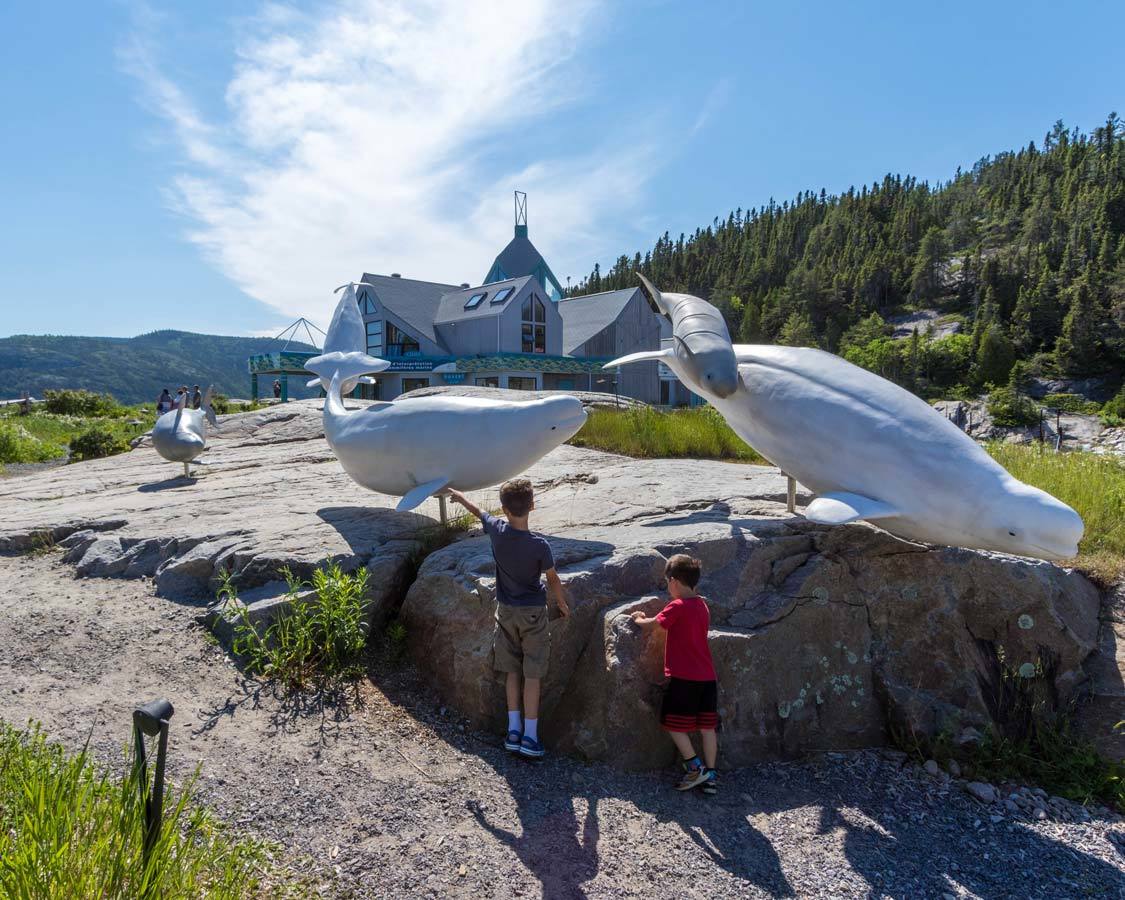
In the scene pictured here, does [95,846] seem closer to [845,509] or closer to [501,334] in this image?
[845,509]

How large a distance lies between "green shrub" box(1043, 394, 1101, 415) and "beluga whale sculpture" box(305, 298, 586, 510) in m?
47.2

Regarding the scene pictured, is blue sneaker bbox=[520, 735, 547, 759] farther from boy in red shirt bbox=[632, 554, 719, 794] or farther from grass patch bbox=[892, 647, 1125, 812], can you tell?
grass patch bbox=[892, 647, 1125, 812]

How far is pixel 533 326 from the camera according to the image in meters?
32.8

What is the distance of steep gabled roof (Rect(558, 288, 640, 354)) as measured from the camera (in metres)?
37.6

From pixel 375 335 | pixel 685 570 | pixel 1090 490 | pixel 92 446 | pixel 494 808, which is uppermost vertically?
pixel 375 335

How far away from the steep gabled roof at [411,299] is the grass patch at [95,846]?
31.6 meters

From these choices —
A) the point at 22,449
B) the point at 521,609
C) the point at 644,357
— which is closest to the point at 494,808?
the point at 521,609

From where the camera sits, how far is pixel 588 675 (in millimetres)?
4188

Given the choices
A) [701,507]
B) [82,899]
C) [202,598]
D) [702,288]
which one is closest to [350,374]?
[202,598]

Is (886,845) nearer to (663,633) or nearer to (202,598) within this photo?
(663,633)

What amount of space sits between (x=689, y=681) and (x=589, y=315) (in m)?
36.7

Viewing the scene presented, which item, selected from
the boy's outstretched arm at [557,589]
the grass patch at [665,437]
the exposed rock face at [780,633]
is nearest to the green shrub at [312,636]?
the exposed rock face at [780,633]

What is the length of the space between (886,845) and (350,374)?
584 cm

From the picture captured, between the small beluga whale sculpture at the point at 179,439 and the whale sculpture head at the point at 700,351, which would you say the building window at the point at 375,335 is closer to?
the small beluga whale sculpture at the point at 179,439
